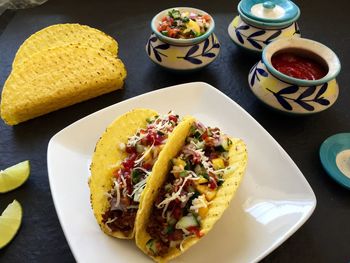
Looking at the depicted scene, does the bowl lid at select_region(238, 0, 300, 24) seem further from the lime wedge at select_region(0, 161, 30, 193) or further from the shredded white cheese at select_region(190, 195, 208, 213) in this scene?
the lime wedge at select_region(0, 161, 30, 193)

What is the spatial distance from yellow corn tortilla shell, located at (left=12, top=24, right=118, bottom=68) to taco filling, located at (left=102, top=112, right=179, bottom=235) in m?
0.83

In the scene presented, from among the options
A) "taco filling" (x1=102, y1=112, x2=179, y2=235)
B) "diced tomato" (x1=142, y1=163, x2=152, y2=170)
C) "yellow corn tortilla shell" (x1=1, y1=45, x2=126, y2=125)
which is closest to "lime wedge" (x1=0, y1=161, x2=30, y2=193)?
"yellow corn tortilla shell" (x1=1, y1=45, x2=126, y2=125)

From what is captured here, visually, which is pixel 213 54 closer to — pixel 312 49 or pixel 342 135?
pixel 312 49

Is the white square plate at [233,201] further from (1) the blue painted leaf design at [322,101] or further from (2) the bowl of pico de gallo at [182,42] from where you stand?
(1) the blue painted leaf design at [322,101]

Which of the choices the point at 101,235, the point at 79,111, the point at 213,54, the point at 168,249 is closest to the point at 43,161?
the point at 79,111

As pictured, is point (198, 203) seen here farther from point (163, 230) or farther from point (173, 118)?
point (173, 118)

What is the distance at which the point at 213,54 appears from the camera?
244cm

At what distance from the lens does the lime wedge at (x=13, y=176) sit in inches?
75.7

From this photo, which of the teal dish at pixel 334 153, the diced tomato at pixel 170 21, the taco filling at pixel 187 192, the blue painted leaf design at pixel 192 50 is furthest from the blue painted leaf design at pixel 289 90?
the diced tomato at pixel 170 21

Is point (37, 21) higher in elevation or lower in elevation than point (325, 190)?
higher

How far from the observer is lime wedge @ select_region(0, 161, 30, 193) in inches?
75.7

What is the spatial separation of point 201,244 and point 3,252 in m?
0.88

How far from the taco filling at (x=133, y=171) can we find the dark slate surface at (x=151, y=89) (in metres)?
0.30

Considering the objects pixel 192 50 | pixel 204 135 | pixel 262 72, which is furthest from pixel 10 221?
pixel 262 72
